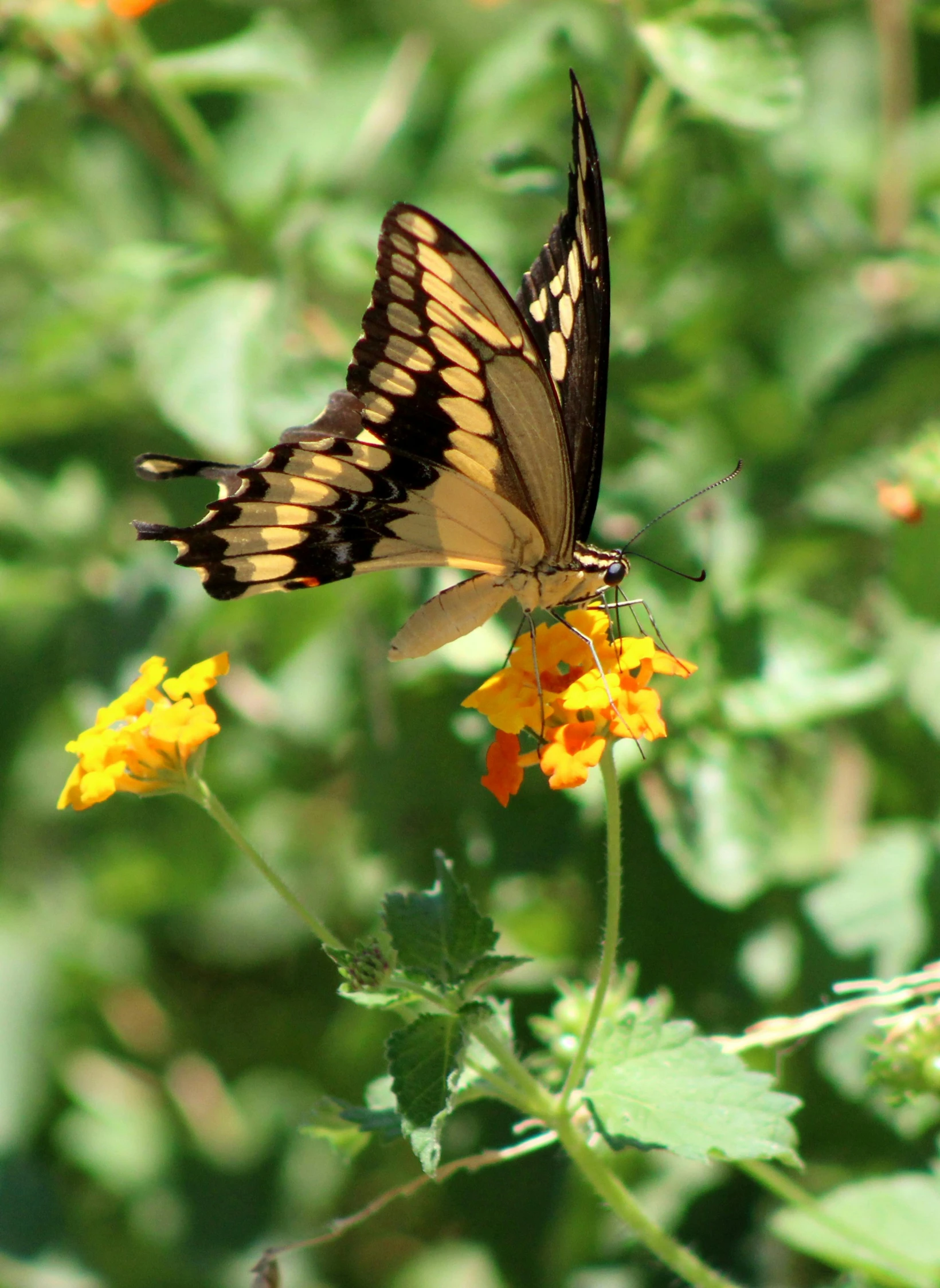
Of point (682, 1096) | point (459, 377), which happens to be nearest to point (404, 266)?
point (459, 377)

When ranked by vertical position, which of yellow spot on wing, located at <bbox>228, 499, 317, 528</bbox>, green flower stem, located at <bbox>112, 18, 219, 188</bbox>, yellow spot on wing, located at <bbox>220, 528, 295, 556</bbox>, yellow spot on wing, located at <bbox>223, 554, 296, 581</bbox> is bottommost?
yellow spot on wing, located at <bbox>223, 554, 296, 581</bbox>

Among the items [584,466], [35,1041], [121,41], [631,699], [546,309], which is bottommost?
[35,1041]

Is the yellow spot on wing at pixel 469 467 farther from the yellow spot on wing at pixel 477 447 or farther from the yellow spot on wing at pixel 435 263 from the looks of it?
the yellow spot on wing at pixel 435 263

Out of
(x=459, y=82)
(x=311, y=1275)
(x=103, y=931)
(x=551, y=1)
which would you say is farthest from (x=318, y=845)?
(x=551, y=1)

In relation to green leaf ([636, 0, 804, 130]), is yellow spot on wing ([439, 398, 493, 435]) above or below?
below

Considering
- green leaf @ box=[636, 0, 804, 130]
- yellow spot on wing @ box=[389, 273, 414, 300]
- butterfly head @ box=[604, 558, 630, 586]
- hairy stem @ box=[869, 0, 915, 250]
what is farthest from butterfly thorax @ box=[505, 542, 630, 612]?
hairy stem @ box=[869, 0, 915, 250]

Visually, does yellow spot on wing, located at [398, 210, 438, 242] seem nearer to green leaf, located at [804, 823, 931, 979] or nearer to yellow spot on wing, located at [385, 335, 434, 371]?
yellow spot on wing, located at [385, 335, 434, 371]

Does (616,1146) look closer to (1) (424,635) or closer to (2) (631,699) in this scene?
(2) (631,699)
